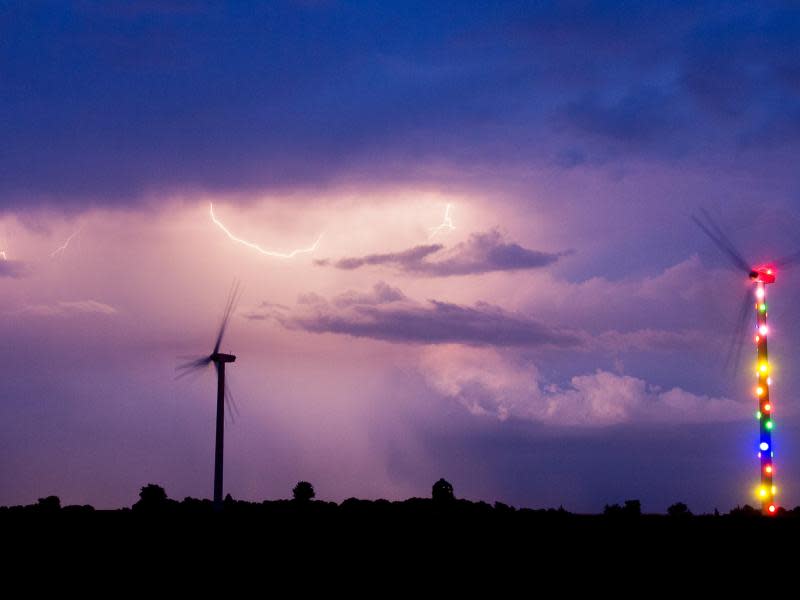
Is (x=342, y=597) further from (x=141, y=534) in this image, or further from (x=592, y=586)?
(x=141, y=534)

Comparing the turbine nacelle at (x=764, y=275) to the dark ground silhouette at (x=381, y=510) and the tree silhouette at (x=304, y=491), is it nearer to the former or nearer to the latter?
the dark ground silhouette at (x=381, y=510)

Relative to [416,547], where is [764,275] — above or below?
above

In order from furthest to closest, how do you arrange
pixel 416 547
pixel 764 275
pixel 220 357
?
pixel 220 357, pixel 764 275, pixel 416 547

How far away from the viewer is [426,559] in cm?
6088

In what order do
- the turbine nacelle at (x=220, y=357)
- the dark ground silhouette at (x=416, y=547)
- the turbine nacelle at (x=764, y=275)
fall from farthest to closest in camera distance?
1. the turbine nacelle at (x=220, y=357)
2. the turbine nacelle at (x=764, y=275)
3. the dark ground silhouette at (x=416, y=547)

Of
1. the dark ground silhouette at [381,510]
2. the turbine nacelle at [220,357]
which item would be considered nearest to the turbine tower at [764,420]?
the dark ground silhouette at [381,510]

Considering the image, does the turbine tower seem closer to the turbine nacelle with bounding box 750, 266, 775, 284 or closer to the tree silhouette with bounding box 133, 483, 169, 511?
the turbine nacelle with bounding box 750, 266, 775, 284

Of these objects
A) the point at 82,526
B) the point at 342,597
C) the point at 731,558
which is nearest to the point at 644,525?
the point at 731,558

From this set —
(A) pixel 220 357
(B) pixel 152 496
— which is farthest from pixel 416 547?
(B) pixel 152 496

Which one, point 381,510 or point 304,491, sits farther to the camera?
point 304,491

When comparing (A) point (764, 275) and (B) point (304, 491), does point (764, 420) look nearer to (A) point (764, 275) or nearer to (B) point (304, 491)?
(A) point (764, 275)

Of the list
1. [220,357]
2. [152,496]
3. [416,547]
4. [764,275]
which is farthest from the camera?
[152,496]

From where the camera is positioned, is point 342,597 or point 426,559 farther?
point 426,559

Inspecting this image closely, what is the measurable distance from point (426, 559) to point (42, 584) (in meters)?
17.8
